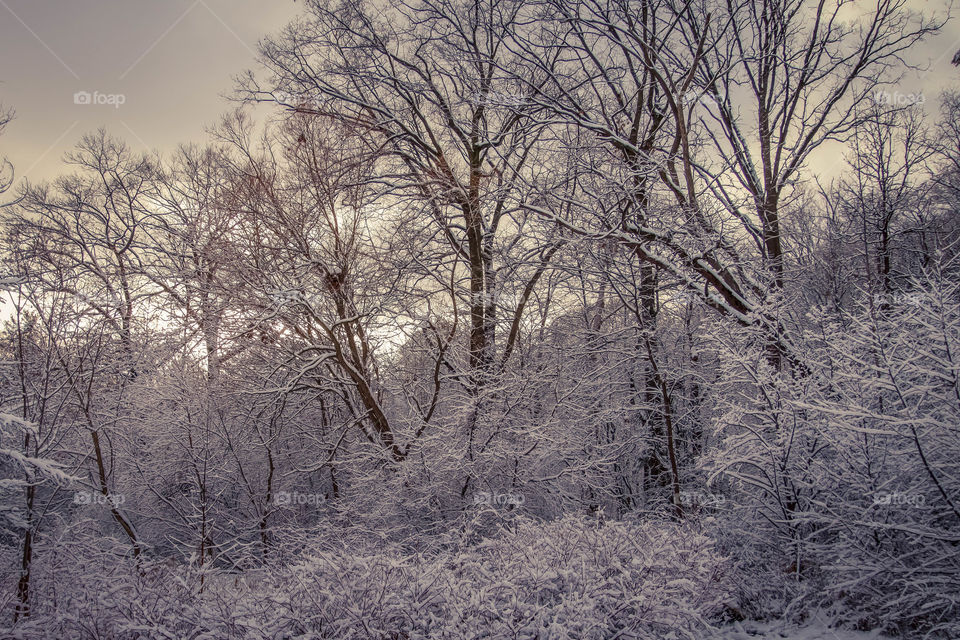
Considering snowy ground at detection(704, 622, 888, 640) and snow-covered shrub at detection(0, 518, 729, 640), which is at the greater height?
snow-covered shrub at detection(0, 518, 729, 640)

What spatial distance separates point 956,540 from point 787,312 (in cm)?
375

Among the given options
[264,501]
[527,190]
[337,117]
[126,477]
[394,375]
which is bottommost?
[264,501]

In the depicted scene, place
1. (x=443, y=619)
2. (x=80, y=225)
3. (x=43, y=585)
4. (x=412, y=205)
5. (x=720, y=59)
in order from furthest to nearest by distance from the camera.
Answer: (x=80, y=225) < (x=412, y=205) < (x=720, y=59) < (x=43, y=585) < (x=443, y=619)

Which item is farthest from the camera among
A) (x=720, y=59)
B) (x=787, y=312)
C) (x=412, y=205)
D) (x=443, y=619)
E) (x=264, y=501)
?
(x=264, y=501)

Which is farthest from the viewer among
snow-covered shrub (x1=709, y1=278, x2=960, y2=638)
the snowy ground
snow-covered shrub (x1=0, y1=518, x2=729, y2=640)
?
the snowy ground

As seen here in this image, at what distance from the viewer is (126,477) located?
13.0 metres

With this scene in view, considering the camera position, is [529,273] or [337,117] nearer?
[337,117]

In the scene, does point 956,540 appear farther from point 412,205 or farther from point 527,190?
point 412,205

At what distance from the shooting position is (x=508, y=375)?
8.96m

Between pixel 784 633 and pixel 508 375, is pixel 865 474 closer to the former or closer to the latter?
pixel 784 633

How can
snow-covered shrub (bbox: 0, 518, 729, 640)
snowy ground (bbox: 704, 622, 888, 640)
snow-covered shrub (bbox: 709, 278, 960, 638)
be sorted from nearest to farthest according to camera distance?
snow-covered shrub (bbox: 0, 518, 729, 640)
snow-covered shrub (bbox: 709, 278, 960, 638)
snowy ground (bbox: 704, 622, 888, 640)

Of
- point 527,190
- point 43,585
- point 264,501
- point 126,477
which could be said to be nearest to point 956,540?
point 527,190

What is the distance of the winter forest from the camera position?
182 inches

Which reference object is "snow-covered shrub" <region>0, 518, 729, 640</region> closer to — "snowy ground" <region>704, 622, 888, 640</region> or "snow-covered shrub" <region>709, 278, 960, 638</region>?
"snowy ground" <region>704, 622, 888, 640</region>
